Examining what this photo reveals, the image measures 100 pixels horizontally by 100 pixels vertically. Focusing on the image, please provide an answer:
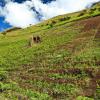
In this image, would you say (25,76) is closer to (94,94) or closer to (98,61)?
(98,61)

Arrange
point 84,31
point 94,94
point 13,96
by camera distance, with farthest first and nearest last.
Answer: point 84,31, point 13,96, point 94,94

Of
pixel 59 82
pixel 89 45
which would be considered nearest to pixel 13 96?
pixel 59 82

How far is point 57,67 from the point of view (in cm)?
4822

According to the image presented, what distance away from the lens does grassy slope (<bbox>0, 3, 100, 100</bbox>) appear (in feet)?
124

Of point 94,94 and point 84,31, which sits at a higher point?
point 84,31

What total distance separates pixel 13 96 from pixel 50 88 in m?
4.98

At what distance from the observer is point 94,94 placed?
→ 115ft

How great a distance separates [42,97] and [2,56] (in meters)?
35.5

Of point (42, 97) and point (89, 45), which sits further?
point (89, 45)

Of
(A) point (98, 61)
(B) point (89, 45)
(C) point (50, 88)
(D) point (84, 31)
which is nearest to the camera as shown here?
(C) point (50, 88)

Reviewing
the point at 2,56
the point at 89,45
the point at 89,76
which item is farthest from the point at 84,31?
the point at 89,76

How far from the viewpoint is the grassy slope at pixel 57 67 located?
124 ft

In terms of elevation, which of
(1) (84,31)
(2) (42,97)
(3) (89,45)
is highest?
(1) (84,31)

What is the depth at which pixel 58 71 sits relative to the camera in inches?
1806
